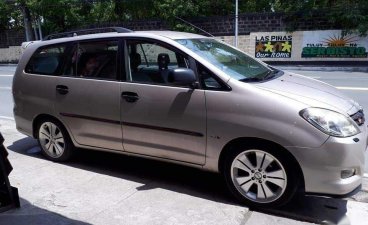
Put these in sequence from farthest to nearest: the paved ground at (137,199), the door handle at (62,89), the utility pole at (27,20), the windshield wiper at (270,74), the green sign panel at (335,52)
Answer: the utility pole at (27,20) → the green sign panel at (335,52) → the door handle at (62,89) → the windshield wiper at (270,74) → the paved ground at (137,199)

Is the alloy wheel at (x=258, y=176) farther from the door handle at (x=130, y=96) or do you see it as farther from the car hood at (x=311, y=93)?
the door handle at (x=130, y=96)

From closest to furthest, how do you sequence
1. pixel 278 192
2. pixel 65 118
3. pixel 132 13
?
pixel 278 192 < pixel 65 118 < pixel 132 13

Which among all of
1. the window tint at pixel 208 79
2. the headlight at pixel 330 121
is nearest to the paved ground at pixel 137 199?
the headlight at pixel 330 121

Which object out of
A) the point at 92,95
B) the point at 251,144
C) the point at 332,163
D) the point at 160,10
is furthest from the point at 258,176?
the point at 160,10

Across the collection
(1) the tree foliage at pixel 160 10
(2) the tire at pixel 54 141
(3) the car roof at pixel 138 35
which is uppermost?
(1) the tree foliage at pixel 160 10

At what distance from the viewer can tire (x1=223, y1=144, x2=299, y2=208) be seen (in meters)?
3.78

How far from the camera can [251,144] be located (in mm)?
3896

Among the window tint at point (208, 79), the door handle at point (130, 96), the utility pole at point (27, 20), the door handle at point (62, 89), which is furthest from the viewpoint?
the utility pole at point (27, 20)

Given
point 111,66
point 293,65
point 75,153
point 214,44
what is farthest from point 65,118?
point 293,65

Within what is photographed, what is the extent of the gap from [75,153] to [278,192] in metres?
2.82

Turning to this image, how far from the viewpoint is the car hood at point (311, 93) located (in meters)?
3.74

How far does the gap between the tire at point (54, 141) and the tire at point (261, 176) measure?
2.26m

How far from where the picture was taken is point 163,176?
4.95 meters

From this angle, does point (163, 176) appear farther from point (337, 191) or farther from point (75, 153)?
point (337, 191)
